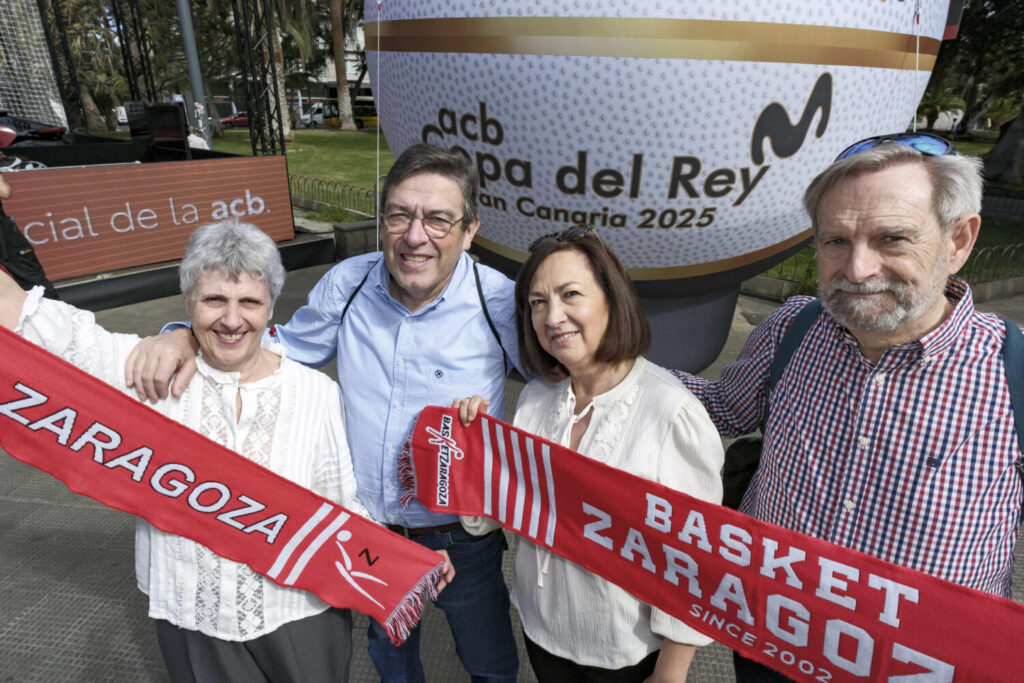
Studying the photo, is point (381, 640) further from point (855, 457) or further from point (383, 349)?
point (855, 457)

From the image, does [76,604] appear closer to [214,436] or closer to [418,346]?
[214,436]

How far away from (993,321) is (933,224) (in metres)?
0.27

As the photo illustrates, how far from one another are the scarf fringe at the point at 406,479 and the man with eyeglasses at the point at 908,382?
3.84ft

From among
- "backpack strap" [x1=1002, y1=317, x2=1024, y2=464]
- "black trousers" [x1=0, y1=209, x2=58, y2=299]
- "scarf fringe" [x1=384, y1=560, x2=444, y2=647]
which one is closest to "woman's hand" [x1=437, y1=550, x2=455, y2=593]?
"scarf fringe" [x1=384, y1=560, x2=444, y2=647]

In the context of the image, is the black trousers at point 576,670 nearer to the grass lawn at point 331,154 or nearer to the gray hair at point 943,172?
the gray hair at point 943,172

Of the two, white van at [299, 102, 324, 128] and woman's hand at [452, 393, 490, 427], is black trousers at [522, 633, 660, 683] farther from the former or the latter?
white van at [299, 102, 324, 128]

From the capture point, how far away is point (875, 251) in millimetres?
1435

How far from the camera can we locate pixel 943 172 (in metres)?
1.38

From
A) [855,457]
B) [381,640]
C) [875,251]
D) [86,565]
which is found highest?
[875,251]

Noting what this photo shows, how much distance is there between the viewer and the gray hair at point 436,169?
190cm

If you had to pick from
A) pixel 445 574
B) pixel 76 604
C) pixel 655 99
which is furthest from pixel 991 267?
pixel 76 604

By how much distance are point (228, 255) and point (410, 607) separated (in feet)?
4.10

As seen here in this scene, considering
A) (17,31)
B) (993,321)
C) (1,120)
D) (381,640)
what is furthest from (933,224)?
(17,31)

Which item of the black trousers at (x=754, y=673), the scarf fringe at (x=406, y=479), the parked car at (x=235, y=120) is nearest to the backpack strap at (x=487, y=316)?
the scarf fringe at (x=406, y=479)
